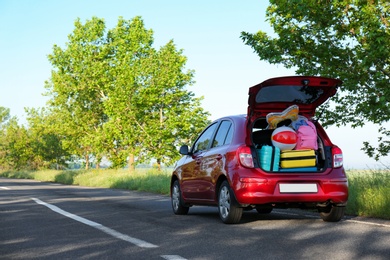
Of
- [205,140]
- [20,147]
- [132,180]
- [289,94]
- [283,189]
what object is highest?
[20,147]

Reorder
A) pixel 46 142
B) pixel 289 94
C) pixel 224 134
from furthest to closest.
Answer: pixel 46 142 < pixel 224 134 < pixel 289 94

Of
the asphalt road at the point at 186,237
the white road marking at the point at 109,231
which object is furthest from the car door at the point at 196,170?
the white road marking at the point at 109,231

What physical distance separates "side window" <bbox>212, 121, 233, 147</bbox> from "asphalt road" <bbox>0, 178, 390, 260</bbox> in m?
1.27

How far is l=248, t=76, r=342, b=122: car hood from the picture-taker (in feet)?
30.0

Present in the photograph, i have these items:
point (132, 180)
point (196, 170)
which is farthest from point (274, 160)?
point (132, 180)

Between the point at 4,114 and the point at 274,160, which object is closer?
the point at 274,160

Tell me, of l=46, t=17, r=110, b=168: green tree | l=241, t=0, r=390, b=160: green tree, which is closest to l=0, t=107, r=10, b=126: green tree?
l=46, t=17, r=110, b=168: green tree

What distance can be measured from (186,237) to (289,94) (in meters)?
3.17

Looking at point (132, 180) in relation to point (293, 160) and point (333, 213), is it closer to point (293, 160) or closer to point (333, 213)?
point (333, 213)

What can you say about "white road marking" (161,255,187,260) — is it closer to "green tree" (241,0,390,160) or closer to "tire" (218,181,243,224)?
"tire" (218,181,243,224)

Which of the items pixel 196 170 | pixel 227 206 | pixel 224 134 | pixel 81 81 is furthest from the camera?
pixel 81 81

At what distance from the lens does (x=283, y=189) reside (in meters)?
8.66

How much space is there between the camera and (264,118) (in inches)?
379

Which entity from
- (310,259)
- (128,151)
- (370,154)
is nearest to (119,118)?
(128,151)
